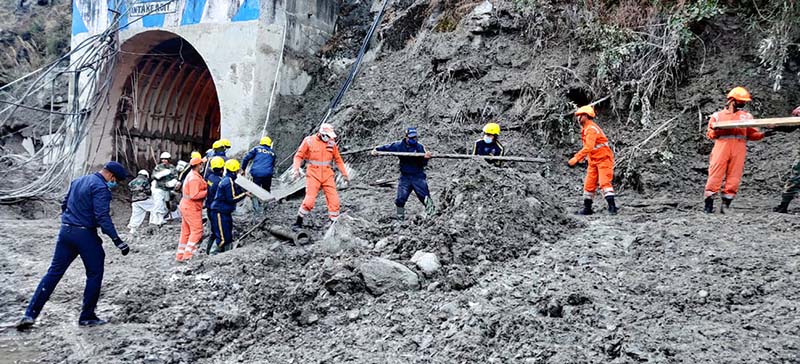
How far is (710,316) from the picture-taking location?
3664 millimetres

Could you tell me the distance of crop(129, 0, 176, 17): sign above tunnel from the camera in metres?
11.7

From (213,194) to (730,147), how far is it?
21.0ft

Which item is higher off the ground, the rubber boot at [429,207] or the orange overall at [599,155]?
the orange overall at [599,155]

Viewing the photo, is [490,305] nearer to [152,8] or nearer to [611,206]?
[611,206]

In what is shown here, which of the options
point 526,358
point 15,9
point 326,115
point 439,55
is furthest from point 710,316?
point 15,9

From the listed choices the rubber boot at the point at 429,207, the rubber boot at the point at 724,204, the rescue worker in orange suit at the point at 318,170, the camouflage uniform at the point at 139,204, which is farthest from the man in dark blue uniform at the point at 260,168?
the rubber boot at the point at 724,204

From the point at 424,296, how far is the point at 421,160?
294 cm

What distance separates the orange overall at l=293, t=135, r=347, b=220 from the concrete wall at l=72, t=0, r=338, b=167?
12.5ft

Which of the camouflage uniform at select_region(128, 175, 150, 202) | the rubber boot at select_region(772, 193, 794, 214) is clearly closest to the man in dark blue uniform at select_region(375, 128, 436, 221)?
the rubber boot at select_region(772, 193, 794, 214)

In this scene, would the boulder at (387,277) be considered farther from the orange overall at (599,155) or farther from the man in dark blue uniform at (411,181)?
the orange overall at (599,155)

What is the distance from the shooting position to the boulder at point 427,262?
495cm

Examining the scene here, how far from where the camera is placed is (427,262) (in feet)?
16.4

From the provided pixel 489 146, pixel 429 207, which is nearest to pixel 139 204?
pixel 429 207

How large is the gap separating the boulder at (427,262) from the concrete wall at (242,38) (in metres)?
6.63
